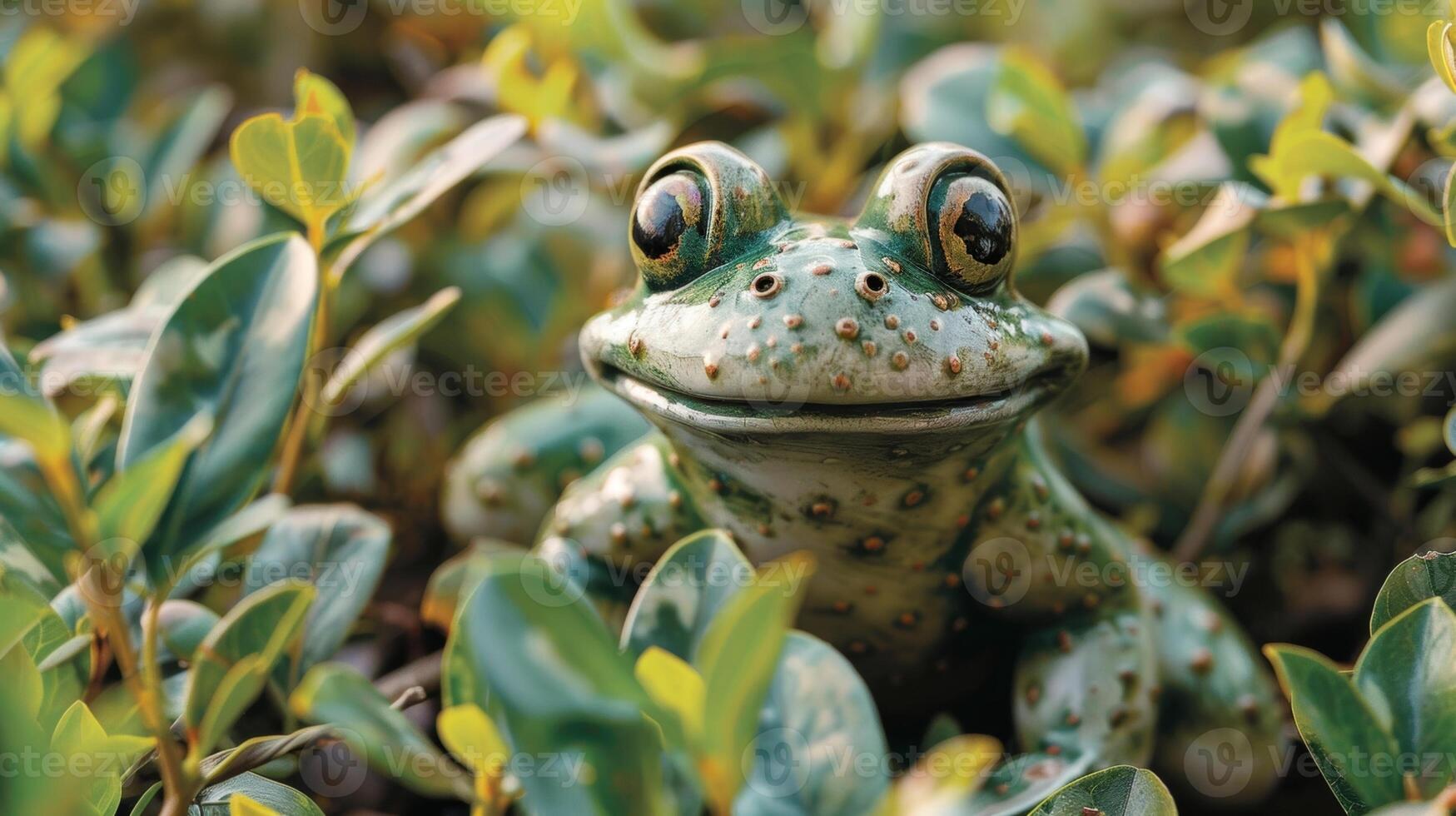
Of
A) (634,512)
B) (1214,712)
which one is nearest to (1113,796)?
(1214,712)

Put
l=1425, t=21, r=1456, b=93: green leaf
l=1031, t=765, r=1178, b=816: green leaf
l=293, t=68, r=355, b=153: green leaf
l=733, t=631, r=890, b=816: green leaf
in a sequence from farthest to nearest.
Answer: l=293, t=68, r=355, b=153: green leaf, l=1425, t=21, r=1456, b=93: green leaf, l=1031, t=765, r=1178, b=816: green leaf, l=733, t=631, r=890, b=816: green leaf

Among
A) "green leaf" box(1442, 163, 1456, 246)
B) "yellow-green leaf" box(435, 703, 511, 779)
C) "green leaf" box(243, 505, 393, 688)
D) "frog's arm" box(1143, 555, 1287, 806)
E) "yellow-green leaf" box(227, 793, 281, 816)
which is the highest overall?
"green leaf" box(1442, 163, 1456, 246)

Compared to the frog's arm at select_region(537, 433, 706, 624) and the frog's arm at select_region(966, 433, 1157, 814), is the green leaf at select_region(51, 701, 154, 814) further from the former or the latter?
the frog's arm at select_region(966, 433, 1157, 814)

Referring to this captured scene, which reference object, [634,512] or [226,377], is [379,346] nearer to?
[226,377]

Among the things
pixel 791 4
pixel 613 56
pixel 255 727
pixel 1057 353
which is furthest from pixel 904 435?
pixel 791 4

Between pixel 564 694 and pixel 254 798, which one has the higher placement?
pixel 564 694

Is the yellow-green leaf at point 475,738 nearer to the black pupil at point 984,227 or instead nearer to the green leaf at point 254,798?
the green leaf at point 254,798

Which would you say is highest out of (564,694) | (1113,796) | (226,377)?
(226,377)

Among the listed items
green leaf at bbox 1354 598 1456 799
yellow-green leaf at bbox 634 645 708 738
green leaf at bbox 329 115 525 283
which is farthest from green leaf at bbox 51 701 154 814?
green leaf at bbox 1354 598 1456 799
